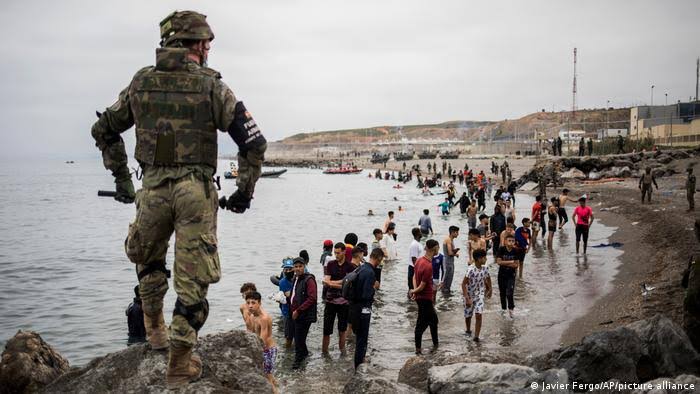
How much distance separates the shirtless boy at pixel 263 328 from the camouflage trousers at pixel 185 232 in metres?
3.48

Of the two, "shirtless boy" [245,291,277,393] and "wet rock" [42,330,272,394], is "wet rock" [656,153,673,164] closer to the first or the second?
"shirtless boy" [245,291,277,393]

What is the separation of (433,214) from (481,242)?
25.4 metres

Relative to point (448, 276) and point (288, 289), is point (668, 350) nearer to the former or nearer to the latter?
point (288, 289)

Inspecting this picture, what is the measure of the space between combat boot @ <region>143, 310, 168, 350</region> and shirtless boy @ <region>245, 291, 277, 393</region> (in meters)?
2.77

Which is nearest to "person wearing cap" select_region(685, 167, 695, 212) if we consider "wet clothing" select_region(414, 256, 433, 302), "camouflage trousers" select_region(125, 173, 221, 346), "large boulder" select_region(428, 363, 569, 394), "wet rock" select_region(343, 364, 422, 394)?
"wet clothing" select_region(414, 256, 433, 302)

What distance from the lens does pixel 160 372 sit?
15.8 ft

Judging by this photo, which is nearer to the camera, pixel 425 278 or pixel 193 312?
pixel 193 312

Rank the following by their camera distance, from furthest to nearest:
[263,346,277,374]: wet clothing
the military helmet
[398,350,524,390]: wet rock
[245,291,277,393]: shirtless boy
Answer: [398,350,524,390]: wet rock
[245,291,277,393]: shirtless boy
[263,346,277,374]: wet clothing
the military helmet

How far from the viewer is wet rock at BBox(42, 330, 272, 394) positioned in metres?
4.73

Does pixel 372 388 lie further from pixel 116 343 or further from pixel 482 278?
pixel 116 343

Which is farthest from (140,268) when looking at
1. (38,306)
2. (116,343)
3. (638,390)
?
(38,306)

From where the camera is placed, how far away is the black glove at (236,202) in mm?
4453

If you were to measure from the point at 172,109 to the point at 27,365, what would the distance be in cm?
415

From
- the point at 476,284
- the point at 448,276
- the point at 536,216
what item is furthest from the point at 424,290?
the point at 536,216
